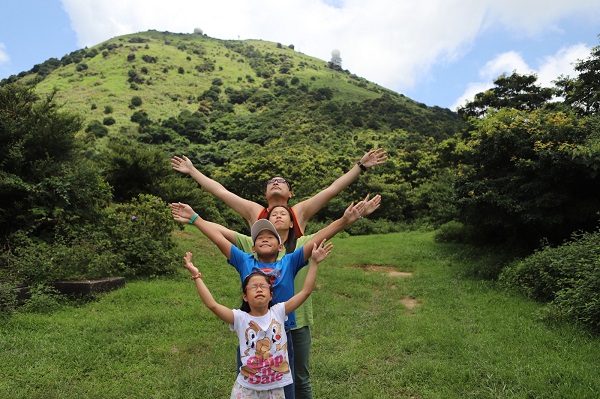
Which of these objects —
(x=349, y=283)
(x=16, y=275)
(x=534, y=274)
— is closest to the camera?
(x=16, y=275)

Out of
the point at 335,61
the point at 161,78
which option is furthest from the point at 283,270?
the point at 335,61

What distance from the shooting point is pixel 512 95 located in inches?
762

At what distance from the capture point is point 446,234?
1455 cm

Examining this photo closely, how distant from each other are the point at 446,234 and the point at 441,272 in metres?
4.59

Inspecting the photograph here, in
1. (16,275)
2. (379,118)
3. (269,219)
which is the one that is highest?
(379,118)

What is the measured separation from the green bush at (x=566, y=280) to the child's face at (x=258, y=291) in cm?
491

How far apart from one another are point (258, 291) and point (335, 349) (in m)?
3.27

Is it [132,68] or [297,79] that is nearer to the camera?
[132,68]

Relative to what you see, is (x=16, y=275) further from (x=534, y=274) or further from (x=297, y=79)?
(x=297, y=79)

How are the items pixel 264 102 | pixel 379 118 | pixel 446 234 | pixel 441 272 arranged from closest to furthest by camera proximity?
pixel 441 272, pixel 446 234, pixel 379 118, pixel 264 102

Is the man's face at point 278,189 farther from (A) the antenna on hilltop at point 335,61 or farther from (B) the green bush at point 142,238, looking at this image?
(A) the antenna on hilltop at point 335,61

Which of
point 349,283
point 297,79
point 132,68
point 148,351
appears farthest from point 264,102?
point 148,351

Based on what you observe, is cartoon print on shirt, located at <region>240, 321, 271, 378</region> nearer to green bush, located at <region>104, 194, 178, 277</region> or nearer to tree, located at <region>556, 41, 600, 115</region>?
green bush, located at <region>104, 194, 178, 277</region>

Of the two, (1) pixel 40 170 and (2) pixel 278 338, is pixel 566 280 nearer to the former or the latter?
(2) pixel 278 338
